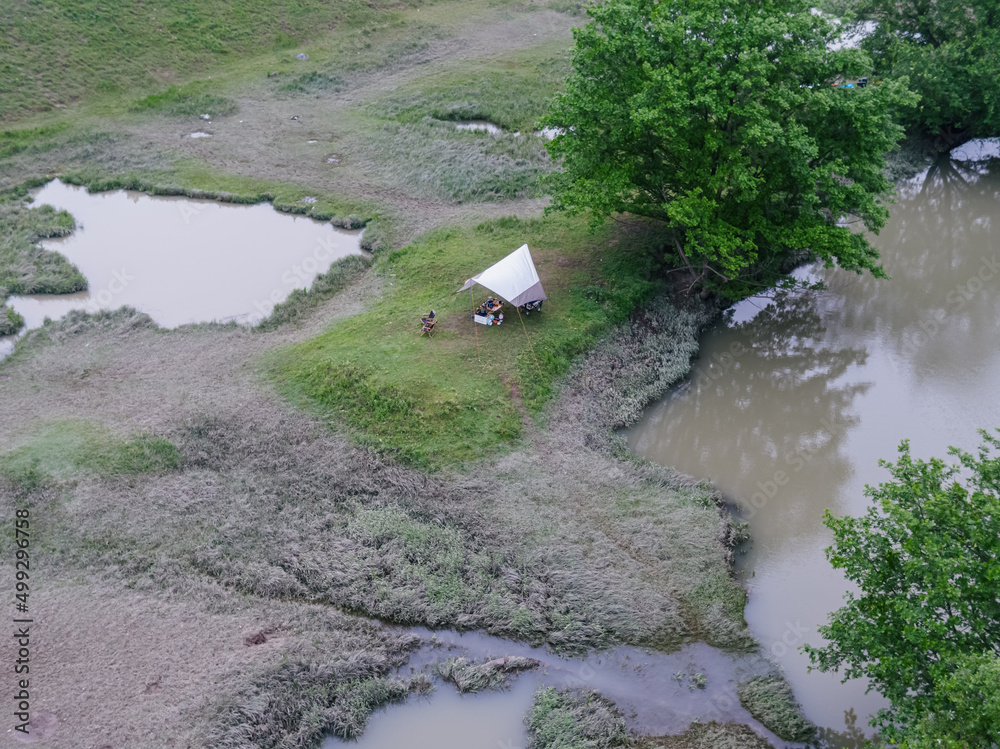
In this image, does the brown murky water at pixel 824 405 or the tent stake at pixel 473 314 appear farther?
the tent stake at pixel 473 314

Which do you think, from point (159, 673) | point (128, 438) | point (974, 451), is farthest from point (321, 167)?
point (974, 451)

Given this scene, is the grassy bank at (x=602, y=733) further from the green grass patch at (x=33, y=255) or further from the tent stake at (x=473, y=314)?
the green grass patch at (x=33, y=255)

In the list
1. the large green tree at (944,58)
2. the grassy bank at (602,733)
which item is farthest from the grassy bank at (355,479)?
the large green tree at (944,58)

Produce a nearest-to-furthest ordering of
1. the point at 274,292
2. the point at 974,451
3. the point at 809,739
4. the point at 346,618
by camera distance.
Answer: the point at 809,739
the point at 346,618
the point at 974,451
the point at 274,292

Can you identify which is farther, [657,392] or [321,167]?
[321,167]

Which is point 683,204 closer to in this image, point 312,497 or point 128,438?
point 312,497

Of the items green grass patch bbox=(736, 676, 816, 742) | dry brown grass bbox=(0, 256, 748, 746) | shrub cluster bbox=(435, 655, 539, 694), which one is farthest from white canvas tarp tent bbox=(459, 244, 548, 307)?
green grass patch bbox=(736, 676, 816, 742)

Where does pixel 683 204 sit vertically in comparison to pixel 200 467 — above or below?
above

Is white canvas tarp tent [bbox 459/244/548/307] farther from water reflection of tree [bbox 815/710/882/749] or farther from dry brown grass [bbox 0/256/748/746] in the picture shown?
water reflection of tree [bbox 815/710/882/749]
